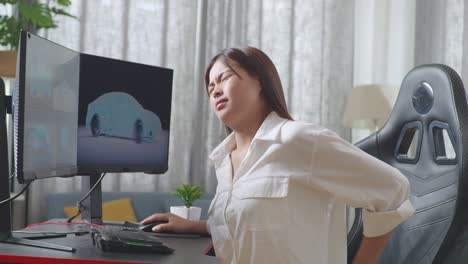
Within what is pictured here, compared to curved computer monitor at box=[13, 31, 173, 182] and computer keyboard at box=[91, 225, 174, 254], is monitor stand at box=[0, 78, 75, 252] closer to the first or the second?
curved computer monitor at box=[13, 31, 173, 182]

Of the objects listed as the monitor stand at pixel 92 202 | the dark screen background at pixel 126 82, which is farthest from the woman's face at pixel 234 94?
the monitor stand at pixel 92 202

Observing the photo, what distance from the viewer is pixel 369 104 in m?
3.88

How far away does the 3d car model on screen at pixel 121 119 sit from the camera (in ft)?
5.66

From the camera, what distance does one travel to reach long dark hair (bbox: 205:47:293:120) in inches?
64.6

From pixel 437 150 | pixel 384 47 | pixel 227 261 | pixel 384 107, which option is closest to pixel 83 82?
pixel 227 261

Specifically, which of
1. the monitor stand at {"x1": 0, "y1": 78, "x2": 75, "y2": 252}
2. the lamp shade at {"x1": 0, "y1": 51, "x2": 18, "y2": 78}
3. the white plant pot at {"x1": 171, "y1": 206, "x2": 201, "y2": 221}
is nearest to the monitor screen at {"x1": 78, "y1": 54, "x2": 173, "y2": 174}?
the white plant pot at {"x1": 171, "y1": 206, "x2": 201, "y2": 221}

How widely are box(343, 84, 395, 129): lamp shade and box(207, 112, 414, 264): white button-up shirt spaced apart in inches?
91.3

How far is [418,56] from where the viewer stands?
14.4 feet

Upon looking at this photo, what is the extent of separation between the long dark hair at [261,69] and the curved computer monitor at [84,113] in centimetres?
33

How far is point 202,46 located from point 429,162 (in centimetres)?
265

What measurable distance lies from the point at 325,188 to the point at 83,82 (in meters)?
0.71

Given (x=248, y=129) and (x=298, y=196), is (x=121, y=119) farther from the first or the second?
(x=298, y=196)

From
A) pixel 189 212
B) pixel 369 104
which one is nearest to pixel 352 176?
pixel 189 212

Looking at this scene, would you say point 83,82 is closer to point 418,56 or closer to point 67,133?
point 67,133
